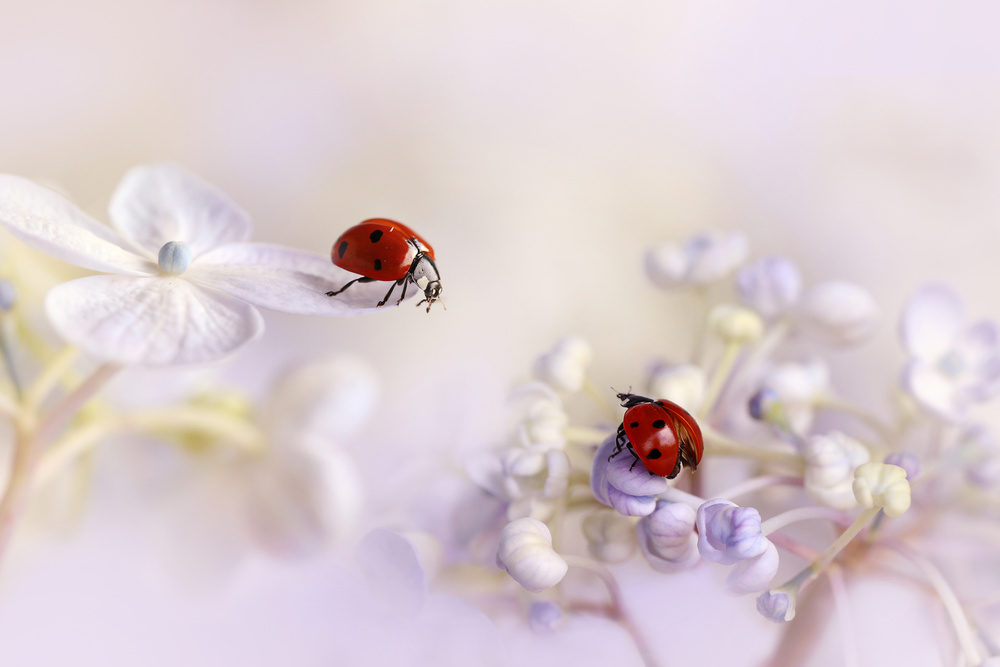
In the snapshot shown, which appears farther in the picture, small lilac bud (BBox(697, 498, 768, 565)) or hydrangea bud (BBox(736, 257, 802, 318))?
hydrangea bud (BBox(736, 257, 802, 318))

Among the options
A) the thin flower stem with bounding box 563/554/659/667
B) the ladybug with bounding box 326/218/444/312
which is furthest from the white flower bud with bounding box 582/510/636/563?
the ladybug with bounding box 326/218/444/312

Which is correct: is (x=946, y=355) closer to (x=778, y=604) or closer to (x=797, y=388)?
(x=797, y=388)

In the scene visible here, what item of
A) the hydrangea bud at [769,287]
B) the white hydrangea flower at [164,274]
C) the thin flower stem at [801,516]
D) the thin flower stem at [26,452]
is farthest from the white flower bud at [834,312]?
the thin flower stem at [26,452]

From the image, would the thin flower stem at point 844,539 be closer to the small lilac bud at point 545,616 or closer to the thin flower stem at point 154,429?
the small lilac bud at point 545,616

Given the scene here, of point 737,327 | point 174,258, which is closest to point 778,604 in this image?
point 737,327

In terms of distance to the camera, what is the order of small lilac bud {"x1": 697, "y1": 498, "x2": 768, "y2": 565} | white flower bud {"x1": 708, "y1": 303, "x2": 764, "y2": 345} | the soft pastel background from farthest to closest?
1. the soft pastel background
2. white flower bud {"x1": 708, "y1": 303, "x2": 764, "y2": 345}
3. small lilac bud {"x1": 697, "y1": 498, "x2": 768, "y2": 565}

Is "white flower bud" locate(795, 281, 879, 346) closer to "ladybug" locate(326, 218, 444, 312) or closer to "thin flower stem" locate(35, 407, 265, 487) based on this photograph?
"ladybug" locate(326, 218, 444, 312)
